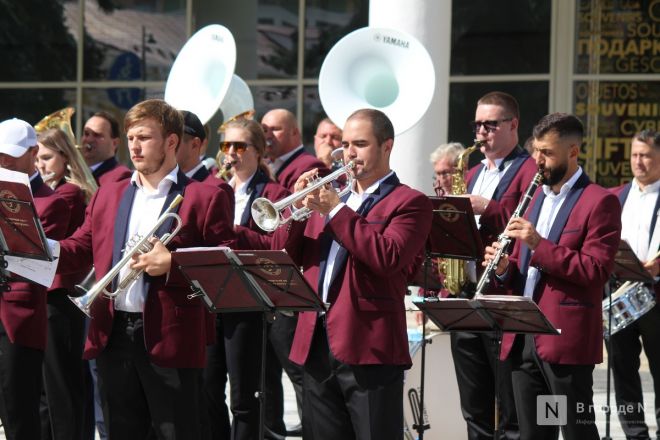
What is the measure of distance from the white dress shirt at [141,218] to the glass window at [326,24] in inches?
346

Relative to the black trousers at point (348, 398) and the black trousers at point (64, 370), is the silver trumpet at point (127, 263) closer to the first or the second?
the black trousers at point (348, 398)

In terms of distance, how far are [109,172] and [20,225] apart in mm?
2679

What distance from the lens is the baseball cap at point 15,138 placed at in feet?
21.7

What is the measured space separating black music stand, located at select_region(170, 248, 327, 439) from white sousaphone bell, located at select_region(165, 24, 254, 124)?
3.38 meters

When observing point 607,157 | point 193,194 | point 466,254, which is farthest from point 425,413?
point 607,157

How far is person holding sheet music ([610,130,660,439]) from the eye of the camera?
8594mm

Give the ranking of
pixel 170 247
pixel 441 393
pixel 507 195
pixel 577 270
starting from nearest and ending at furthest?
pixel 170 247, pixel 577 270, pixel 507 195, pixel 441 393

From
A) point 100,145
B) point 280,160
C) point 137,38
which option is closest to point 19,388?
point 100,145

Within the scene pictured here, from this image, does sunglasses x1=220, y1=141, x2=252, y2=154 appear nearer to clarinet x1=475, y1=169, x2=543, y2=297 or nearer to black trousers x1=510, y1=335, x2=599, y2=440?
clarinet x1=475, y1=169, x2=543, y2=297

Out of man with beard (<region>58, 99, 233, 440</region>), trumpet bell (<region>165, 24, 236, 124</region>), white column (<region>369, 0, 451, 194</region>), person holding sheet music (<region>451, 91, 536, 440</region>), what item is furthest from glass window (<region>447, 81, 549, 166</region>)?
man with beard (<region>58, 99, 233, 440</region>)

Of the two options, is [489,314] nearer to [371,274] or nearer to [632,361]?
[371,274]

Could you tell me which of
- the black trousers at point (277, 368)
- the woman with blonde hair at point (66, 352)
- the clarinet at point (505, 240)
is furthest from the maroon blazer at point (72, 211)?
the clarinet at point (505, 240)

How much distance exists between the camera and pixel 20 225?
19.0 feet

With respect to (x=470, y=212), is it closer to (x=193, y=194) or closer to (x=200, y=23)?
(x=193, y=194)
